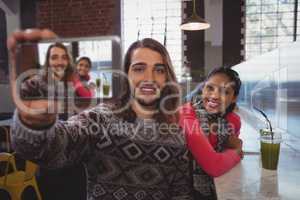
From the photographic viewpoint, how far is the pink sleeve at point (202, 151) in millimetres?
545

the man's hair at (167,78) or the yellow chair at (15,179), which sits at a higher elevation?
the man's hair at (167,78)

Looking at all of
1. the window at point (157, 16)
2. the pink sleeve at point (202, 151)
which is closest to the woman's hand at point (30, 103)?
the pink sleeve at point (202, 151)

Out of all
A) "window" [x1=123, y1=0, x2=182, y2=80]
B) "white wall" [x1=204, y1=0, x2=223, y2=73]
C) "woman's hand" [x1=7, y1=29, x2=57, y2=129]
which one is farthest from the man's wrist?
"white wall" [x1=204, y1=0, x2=223, y2=73]

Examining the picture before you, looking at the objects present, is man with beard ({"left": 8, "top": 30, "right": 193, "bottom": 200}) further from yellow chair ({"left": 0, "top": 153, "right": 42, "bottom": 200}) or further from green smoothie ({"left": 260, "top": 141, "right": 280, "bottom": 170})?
yellow chair ({"left": 0, "top": 153, "right": 42, "bottom": 200})

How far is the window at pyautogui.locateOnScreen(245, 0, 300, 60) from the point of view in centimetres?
123

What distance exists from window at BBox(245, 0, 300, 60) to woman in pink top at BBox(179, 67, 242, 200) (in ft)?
1.07

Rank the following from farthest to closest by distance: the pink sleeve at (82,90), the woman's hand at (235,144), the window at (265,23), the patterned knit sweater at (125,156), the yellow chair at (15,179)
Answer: the yellow chair at (15,179)
the window at (265,23)
the pink sleeve at (82,90)
the woman's hand at (235,144)
the patterned knit sweater at (125,156)

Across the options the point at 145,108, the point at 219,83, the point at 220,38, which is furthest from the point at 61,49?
the point at 220,38

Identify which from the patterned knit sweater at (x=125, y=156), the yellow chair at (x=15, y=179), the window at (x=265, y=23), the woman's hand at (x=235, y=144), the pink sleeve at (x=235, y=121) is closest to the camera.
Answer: the patterned knit sweater at (x=125, y=156)

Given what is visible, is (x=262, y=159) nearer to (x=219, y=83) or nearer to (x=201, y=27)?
(x=219, y=83)

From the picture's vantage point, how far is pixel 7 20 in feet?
5.11

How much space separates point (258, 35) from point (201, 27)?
0.26 m

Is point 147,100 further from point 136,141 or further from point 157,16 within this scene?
point 157,16

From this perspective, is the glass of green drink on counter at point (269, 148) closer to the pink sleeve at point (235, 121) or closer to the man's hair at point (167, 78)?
the pink sleeve at point (235, 121)
